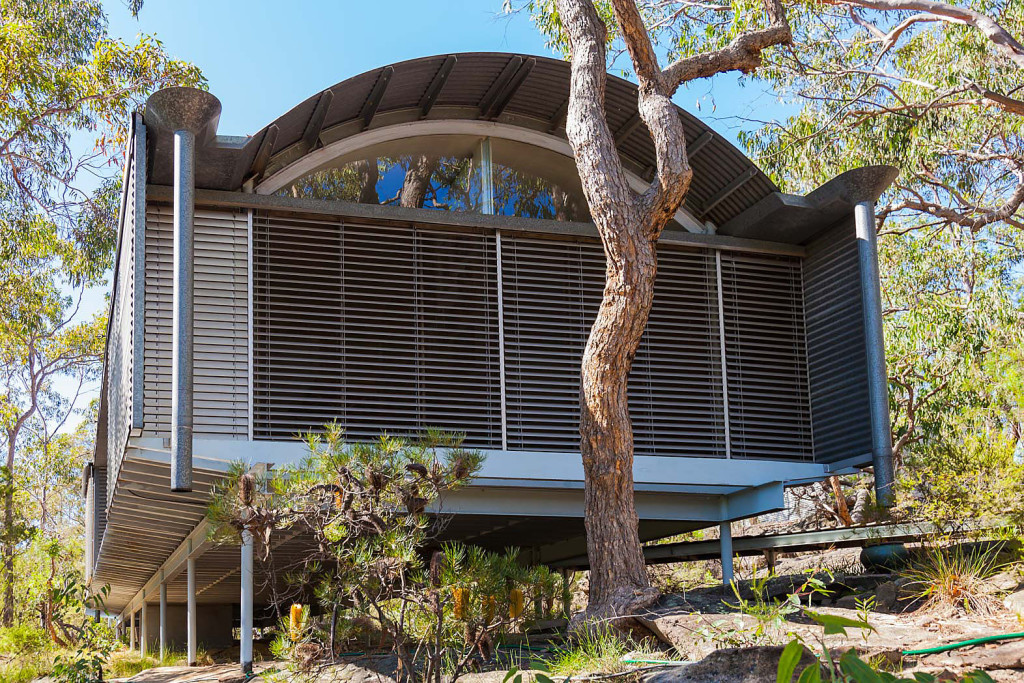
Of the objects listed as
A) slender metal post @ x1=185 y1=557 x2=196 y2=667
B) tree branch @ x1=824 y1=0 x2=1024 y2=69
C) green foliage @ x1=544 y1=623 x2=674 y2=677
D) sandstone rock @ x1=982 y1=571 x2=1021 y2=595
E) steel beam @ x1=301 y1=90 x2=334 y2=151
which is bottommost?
slender metal post @ x1=185 y1=557 x2=196 y2=667

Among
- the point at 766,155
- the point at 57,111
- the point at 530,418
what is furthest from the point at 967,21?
the point at 57,111

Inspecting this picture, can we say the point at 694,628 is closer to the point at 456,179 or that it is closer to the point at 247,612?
the point at 247,612

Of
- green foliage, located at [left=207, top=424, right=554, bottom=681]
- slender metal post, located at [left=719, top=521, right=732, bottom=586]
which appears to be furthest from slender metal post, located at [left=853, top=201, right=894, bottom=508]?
green foliage, located at [left=207, top=424, right=554, bottom=681]

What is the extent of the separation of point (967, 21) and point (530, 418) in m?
7.10

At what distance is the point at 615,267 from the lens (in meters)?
6.66

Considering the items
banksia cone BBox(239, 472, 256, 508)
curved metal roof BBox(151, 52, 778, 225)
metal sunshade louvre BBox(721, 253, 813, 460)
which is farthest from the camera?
metal sunshade louvre BBox(721, 253, 813, 460)

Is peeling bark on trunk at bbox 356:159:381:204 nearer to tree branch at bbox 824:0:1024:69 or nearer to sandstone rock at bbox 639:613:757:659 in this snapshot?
sandstone rock at bbox 639:613:757:659

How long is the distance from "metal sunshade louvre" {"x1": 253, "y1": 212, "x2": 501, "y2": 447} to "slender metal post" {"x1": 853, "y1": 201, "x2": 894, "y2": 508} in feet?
11.1

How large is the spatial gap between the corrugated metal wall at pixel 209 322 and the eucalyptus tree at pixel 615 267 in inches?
120

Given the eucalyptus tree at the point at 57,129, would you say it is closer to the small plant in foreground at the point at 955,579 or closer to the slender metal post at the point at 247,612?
the slender metal post at the point at 247,612

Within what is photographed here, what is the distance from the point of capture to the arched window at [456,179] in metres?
9.15

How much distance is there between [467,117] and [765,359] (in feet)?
12.4

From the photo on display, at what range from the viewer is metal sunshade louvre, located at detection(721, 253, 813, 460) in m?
9.66

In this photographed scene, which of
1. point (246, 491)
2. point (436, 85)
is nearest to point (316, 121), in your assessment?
point (436, 85)
